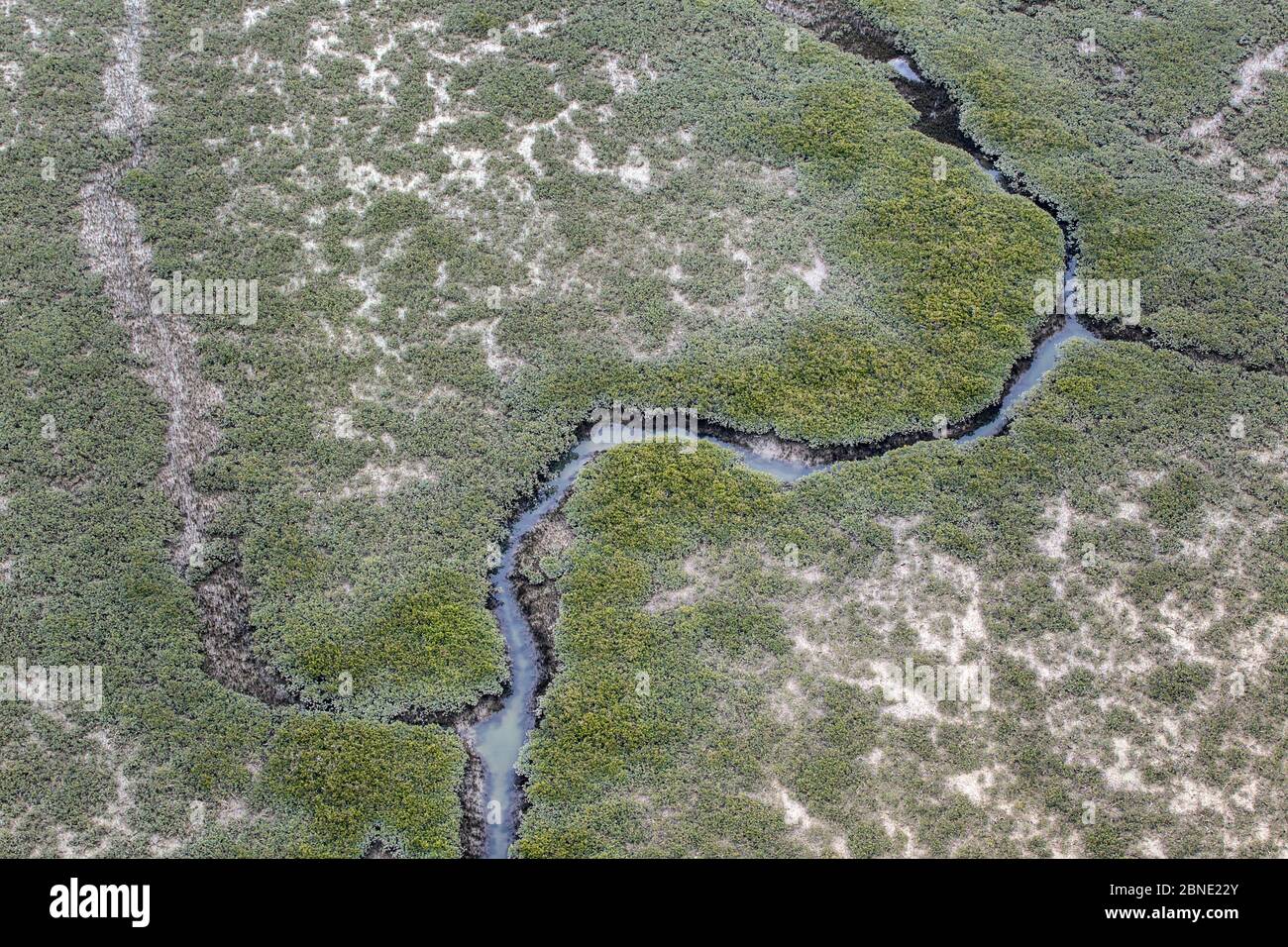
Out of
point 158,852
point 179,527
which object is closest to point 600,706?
point 158,852

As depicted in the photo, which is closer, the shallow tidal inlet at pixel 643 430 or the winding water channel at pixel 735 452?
the shallow tidal inlet at pixel 643 430

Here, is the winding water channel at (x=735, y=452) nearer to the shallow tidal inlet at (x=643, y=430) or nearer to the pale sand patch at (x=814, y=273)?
the shallow tidal inlet at (x=643, y=430)

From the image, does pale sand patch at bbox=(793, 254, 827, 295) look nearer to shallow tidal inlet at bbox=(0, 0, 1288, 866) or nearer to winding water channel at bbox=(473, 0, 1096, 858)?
shallow tidal inlet at bbox=(0, 0, 1288, 866)

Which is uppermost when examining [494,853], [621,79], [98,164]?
[621,79]

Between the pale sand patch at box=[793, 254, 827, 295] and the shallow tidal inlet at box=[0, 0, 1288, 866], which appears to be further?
the pale sand patch at box=[793, 254, 827, 295]

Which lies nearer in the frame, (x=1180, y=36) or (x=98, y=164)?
(x=98, y=164)

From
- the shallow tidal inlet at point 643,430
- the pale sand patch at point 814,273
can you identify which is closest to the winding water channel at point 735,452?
the shallow tidal inlet at point 643,430

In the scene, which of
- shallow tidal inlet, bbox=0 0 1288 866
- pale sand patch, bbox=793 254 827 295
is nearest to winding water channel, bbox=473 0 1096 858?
shallow tidal inlet, bbox=0 0 1288 866

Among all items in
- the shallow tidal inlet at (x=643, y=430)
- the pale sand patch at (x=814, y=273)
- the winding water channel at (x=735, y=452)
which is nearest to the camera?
the shallow tidal inlet at (x=643, y=430)

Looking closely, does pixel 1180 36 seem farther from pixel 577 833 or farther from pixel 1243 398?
pixel 577 833
